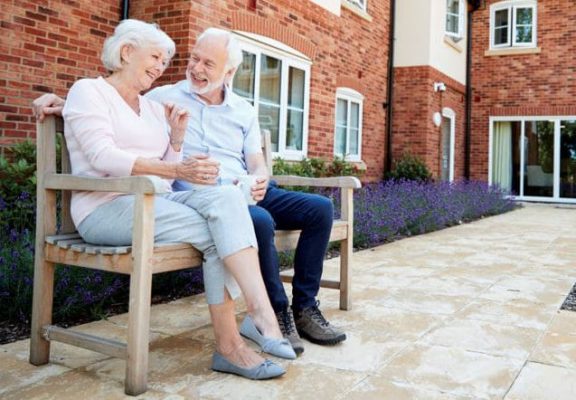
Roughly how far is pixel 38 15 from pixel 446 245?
4452 mm

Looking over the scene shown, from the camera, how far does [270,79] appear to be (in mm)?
7074

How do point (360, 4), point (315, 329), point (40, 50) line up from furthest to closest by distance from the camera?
point (360, 4) → point (40, 50) → point (315, 329)

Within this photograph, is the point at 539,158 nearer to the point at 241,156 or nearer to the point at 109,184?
the point at 241,156

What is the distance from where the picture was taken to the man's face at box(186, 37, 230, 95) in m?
2.52

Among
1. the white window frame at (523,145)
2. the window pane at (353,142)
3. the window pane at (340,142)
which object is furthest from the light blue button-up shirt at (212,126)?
the white window frame at (523,145)

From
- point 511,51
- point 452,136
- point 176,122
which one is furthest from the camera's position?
point 511,51

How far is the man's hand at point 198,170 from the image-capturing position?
1.98 metres

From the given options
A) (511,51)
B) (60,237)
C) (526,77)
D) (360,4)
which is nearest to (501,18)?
(511,51)

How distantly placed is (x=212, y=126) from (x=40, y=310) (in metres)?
1.09

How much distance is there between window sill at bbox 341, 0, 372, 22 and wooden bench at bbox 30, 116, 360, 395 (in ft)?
24.7

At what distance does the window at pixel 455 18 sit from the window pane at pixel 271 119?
22.6 feet

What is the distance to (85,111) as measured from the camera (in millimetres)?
2027

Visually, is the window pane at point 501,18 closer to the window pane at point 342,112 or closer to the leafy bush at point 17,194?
the window pane at point 342,112

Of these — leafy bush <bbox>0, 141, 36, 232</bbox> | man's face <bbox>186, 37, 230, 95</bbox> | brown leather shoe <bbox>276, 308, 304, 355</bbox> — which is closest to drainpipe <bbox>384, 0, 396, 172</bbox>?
leafy bush <bbox>0, 141, 36, 232</bbox>
